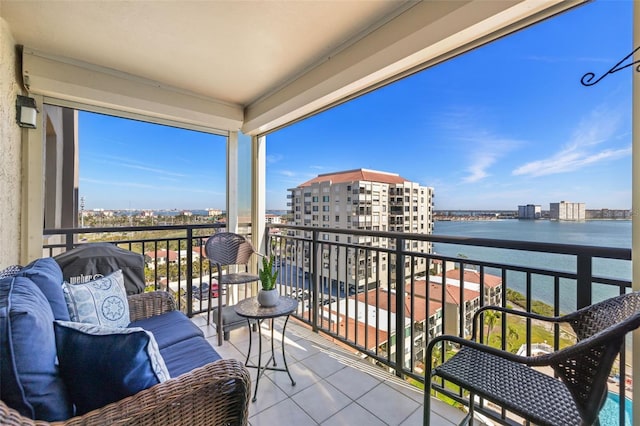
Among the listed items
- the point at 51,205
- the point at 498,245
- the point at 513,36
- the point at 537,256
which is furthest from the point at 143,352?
the point at 51,205

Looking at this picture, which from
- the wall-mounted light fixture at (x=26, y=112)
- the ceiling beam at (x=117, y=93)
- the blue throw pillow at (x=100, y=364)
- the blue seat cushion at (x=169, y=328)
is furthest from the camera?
the ceiling beam at (x=117, y=93)

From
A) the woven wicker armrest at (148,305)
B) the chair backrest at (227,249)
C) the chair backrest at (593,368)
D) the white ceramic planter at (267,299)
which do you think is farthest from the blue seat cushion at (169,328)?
the chair backrest at (593,368)

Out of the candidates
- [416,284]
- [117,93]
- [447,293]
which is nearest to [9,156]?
[117,93]

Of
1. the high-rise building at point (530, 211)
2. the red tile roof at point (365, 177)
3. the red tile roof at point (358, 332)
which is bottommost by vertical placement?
the red tile roof at point (358, 332)

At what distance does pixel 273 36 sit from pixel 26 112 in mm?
2248

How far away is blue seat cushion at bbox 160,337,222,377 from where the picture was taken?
1.36 metres

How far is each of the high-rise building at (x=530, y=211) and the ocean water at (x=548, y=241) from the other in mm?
111

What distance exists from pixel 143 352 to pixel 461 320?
1832mm

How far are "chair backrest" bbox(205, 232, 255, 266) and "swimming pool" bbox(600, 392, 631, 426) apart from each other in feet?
9.50

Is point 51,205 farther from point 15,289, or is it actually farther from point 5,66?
point 15,289

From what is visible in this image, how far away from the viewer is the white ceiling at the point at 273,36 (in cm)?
165

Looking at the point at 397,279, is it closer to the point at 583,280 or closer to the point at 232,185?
the point at 583,280

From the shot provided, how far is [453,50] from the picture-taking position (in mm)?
1811

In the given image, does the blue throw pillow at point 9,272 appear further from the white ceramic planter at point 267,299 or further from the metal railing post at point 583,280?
the metal railing post at point 583,280
